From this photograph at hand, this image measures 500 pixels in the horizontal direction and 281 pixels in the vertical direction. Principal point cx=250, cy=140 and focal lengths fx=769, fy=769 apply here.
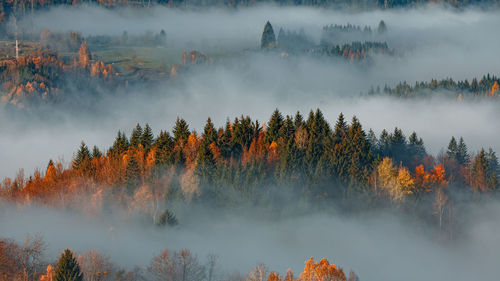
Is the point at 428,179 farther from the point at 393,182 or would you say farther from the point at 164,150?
the point at 164,150

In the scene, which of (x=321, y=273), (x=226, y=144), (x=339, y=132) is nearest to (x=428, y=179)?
(x=339, y=132)

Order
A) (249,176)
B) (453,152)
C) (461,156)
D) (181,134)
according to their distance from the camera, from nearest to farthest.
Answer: (249,176) < (181,134) < (461,156) < (453,152)

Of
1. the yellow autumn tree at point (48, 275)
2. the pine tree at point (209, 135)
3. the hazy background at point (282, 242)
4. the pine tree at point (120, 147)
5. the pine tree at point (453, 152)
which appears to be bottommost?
the hazy background at point (282, 242)

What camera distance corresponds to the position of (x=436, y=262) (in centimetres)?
13850

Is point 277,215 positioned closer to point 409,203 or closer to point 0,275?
point 409,203

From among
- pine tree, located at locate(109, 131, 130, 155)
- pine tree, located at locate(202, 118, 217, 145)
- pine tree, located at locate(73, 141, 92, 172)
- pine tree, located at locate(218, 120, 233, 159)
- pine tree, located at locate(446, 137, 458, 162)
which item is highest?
pine tree, located at locate(202, 118, 217, 145)

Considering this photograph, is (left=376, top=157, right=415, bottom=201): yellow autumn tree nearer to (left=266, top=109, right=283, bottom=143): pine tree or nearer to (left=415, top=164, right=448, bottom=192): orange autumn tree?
(left=415, top=164, right=448, bottom=192): orange autumn tree

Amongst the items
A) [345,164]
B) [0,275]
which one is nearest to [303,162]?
[345,164]

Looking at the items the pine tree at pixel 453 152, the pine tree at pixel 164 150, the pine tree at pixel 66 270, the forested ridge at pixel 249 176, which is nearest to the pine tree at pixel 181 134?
the forested ridge at pixel 249 176

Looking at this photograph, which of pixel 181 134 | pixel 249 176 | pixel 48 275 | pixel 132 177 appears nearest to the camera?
pixel 48 275

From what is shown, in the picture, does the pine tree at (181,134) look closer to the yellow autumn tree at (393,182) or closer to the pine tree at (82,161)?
the pine tree at (82,161)

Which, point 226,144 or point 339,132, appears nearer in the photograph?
point 226,144

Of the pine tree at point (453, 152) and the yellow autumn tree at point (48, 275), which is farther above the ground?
the pine tree at point (453, 152)

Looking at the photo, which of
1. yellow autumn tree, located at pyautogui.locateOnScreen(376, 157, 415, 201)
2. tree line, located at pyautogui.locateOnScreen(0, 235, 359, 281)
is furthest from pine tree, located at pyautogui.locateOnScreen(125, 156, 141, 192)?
yellow autumn tree, located at pyautogui.locateOnScreen(376, 157, 415, 201)
